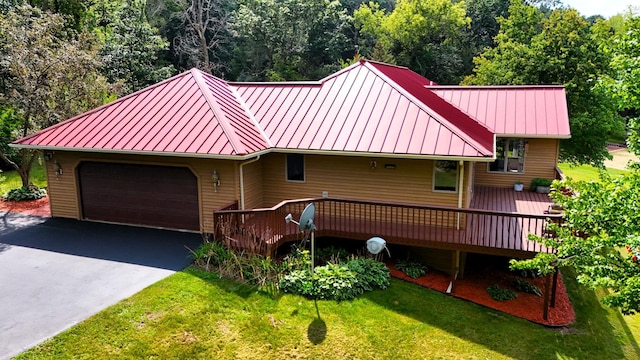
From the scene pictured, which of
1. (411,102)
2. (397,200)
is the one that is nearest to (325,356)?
(397,200)

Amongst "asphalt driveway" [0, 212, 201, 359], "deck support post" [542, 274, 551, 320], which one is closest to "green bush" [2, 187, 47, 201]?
"asphalt driveway" [0, 212, 201, 359]

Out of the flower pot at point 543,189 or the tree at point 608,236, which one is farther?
the flower pot at point 543,189

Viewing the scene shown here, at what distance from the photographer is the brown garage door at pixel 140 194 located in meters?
12.5

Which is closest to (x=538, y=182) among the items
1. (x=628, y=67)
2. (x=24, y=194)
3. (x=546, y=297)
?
(x=546, y=297)

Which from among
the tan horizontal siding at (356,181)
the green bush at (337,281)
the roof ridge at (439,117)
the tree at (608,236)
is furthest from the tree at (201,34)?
the tree at (608,236)

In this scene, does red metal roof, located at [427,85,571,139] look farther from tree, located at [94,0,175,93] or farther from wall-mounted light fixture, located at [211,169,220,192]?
tree, located at [94,0,175,93]

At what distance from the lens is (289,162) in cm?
1326

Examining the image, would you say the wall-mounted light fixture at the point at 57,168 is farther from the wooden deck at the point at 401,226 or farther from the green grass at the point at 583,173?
the green grass at the point at 583,173

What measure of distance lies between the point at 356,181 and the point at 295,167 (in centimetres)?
195

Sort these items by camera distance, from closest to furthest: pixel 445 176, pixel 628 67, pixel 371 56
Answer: pixel 628 67 → pixel 445 176 → pixel 371 56

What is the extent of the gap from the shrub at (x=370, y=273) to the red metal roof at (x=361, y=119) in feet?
9.18

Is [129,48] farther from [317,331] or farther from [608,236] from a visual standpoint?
[608,236]

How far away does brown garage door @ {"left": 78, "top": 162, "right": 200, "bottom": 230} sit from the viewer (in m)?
12.5

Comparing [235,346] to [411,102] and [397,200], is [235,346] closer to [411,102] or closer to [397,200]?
[397,200]
